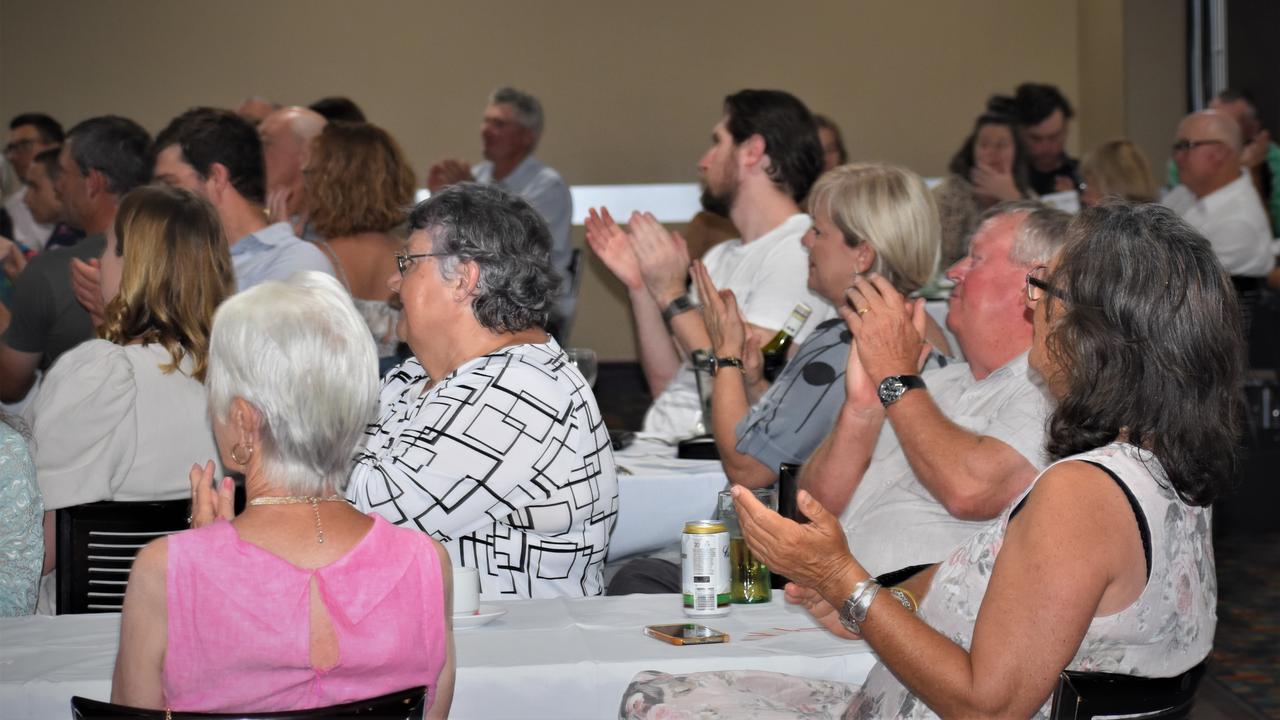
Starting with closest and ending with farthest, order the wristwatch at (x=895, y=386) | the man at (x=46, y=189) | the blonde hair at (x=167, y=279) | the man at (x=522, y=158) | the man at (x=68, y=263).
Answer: the wristwatch at (x=895, y=386), the blonde hair at (x=167, y=279), the man at (x=68, y=263), the man at (x=46, y=189), the man at (x=522, y=158)

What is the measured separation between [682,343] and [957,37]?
6425 millimetres

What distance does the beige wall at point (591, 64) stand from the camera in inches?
341

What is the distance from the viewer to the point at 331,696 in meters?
1.49

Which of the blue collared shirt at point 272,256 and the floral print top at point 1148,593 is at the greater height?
the blue collared shirt at point 272,256

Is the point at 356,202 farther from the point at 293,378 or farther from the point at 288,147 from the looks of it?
the point at 293,378

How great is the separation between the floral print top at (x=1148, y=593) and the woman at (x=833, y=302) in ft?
3.59

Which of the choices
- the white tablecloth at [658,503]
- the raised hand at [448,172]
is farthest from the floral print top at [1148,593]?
the raised hand at [448,172]

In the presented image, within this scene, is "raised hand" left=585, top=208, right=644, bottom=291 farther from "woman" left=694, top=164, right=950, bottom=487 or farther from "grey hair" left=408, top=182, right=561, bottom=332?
"grey hair" left=408, top=182, right=561, bottom=332

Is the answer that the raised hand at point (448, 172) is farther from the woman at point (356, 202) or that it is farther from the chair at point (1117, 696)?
the chair at point (1117, 696)

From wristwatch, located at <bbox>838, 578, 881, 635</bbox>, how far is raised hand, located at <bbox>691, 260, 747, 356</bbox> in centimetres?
144

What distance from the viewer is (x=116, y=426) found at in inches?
103

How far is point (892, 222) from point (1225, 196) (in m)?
3.91

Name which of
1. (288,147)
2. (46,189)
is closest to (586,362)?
(288,147)

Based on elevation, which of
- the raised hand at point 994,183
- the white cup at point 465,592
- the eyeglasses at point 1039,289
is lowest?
the white cup at point 465,592
